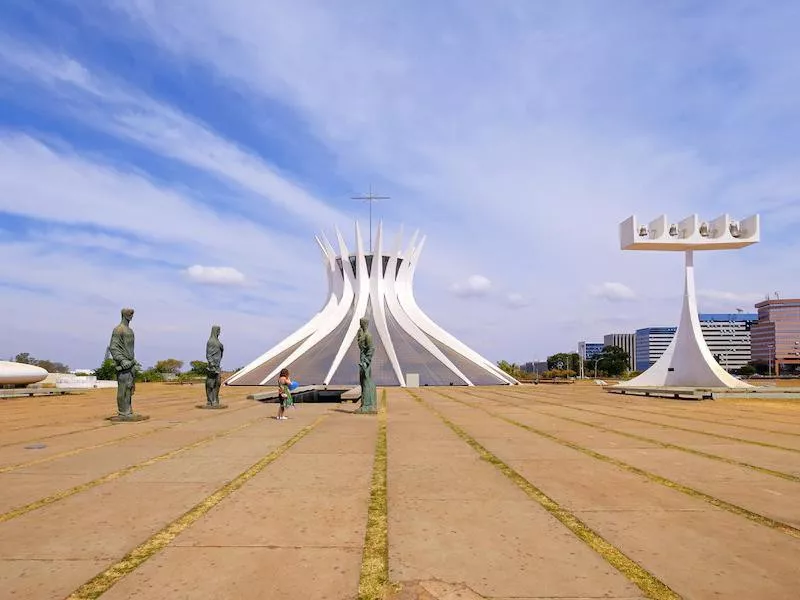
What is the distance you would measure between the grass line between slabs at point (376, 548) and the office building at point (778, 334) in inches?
5749

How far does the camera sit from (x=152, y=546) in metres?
3.71

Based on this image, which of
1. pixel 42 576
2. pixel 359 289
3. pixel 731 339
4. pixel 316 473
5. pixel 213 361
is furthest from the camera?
pixel 731 339

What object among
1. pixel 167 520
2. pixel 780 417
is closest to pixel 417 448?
pixel 167 520

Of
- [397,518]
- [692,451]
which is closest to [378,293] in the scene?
[692,451]

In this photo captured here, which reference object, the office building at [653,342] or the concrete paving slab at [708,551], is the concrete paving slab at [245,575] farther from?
the office building at [653,342]

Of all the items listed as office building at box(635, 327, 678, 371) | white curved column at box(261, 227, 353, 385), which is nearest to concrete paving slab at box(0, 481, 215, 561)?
white curved column at box(261, 227, 353, 385)

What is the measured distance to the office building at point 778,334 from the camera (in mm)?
128250

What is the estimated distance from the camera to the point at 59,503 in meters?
4.82

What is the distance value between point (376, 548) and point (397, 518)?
738mm

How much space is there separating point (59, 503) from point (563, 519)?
4429 millimetres

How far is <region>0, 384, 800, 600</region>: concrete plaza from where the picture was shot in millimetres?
3150

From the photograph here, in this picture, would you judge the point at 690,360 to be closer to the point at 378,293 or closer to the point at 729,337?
the point at 378,293

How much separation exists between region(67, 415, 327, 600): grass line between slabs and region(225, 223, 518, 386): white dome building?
26155 mm

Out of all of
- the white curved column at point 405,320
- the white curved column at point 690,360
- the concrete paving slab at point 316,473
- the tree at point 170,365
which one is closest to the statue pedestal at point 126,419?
the concrete paving slab at point 316,473
